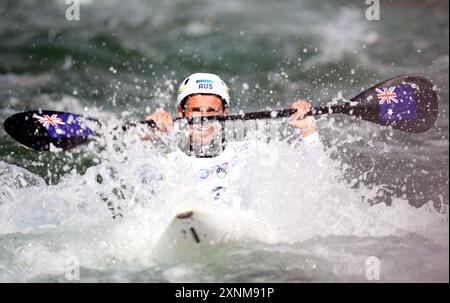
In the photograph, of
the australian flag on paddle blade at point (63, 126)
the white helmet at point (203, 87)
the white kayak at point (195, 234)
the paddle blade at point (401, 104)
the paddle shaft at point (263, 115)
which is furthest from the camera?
the paddle blade at point (401, 104)

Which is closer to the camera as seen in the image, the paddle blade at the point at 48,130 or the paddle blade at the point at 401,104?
the paddle blade at the point at 48,130

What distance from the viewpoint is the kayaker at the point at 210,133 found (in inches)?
154

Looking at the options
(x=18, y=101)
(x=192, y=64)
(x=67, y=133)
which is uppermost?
(x=192, y=64)

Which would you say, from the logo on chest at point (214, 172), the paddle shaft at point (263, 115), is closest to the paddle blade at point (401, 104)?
the paddle shaft at point (263, 115)

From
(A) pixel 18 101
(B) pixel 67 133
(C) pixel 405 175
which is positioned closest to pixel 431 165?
(C) pixel 405 175

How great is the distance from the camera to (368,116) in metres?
4.65

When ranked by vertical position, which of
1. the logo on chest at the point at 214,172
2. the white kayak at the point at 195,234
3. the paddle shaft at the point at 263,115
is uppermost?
the paddle shaft at the point at 263,115

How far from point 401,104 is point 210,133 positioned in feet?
6.56

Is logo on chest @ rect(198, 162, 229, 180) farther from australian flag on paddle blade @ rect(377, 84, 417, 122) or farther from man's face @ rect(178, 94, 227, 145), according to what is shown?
australian flag on paddle blade @ rect(377, 84, 417, 122)

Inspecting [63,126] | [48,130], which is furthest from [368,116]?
[48,130]

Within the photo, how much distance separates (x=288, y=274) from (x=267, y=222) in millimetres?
758

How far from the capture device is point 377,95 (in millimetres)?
4691

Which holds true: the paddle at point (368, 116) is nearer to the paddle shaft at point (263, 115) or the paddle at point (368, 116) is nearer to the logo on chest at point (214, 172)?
the paddle shaft at point (263, 115)
